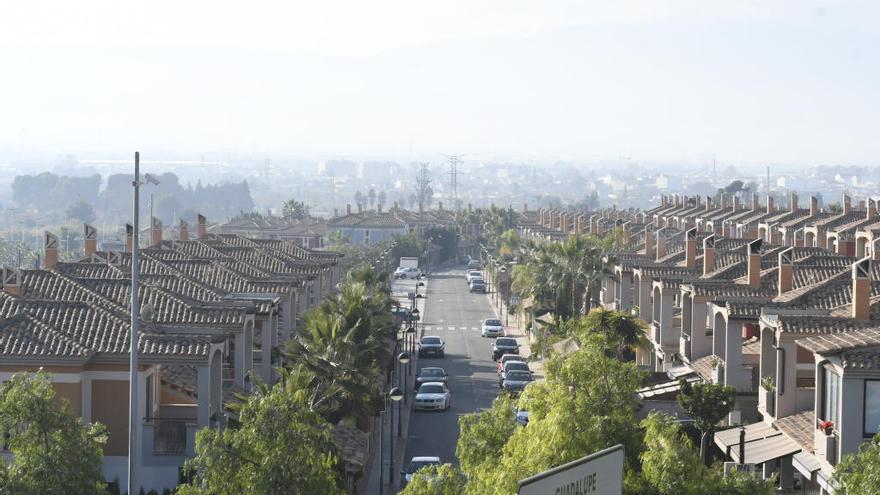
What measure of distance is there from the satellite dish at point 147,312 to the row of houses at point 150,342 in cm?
7

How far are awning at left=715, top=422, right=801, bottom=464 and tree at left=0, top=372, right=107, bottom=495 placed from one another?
14572mm

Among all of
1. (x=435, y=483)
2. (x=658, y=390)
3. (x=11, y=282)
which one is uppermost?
Result: (x=11, y=282)

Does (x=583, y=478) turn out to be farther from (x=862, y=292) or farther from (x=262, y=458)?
(x=862, y=292)

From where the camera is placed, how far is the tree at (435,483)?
22.3 metres

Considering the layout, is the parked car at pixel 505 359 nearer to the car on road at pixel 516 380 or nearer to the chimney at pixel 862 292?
the car on road at pixel 516 380

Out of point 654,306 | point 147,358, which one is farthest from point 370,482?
point 654,306

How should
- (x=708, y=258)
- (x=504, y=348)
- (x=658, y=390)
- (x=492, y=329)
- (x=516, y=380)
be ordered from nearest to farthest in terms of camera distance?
(x=658, y=390) → (x=708, y=258) → (x=516, y=380) → (x=504, y=348) → (x=492, y=329)

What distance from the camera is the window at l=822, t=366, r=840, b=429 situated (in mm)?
29550

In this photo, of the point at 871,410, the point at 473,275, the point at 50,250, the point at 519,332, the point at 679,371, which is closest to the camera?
the point at 871,410

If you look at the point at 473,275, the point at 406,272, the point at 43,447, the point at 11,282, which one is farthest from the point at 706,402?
the point at 473,275

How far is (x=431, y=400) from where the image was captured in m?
54.2

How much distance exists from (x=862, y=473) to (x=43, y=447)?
1182 centimetres

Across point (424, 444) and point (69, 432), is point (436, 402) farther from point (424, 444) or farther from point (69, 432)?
point (69, 432)

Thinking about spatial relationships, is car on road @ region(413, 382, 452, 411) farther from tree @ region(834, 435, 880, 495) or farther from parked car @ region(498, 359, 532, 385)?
tree @ region(834, 435, 880, 495)
